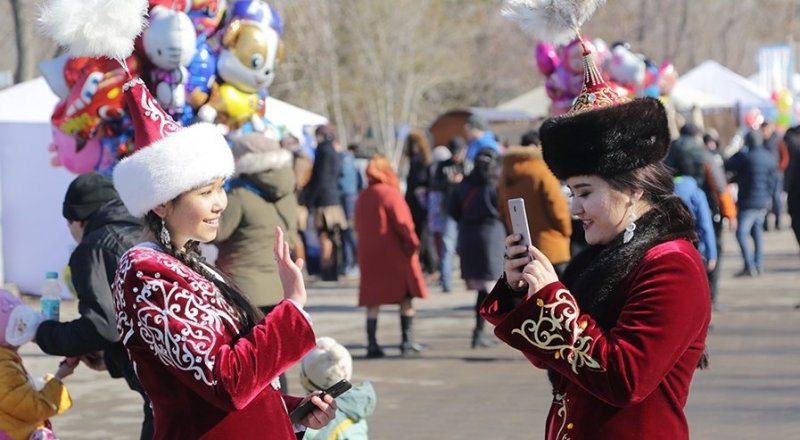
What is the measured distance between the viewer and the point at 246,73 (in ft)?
34.1

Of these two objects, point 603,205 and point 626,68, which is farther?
point 626,68

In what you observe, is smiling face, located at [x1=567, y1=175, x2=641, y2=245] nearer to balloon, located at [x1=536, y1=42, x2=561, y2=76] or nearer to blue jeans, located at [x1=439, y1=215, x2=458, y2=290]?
balloon, located at [x1=536, y1=42, x2=561, y2=76]

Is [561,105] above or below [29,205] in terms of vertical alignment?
above

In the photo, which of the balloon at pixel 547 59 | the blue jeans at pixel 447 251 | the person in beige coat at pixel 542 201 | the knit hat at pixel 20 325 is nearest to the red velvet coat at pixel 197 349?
the knit hat at pixel 20 325

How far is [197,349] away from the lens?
342cm

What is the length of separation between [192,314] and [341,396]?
2646mm

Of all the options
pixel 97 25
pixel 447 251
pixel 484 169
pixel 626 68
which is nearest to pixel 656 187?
pixel 97 25

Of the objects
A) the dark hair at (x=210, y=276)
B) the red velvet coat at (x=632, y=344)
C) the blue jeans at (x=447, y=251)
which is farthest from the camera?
the blue jeans at (x=447, y=251)

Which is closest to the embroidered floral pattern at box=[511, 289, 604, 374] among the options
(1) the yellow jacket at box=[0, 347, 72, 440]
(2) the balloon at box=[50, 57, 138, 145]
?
(1) the yellow jacket at box=[0, 347, 72, 440]

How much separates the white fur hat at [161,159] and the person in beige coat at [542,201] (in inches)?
264

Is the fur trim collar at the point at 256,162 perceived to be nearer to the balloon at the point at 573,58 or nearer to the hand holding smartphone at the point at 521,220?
the hand holding smartphone at the point at 521,220

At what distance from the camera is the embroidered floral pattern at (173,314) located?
11.2 ft

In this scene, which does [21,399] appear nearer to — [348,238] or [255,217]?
[255,217]

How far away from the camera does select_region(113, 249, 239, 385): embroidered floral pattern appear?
342cm
